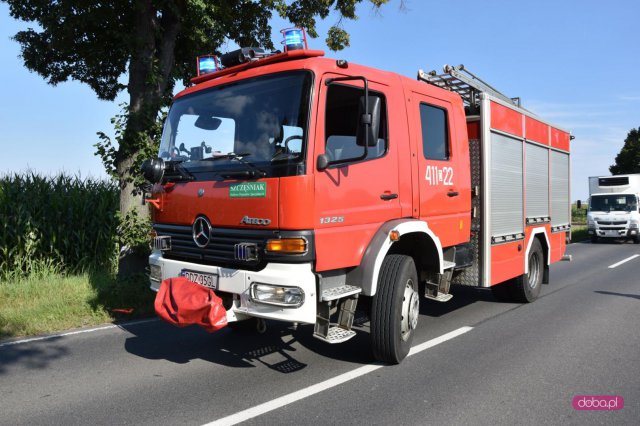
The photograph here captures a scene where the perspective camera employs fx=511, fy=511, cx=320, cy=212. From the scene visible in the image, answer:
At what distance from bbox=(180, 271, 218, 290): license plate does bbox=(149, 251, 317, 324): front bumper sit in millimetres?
37

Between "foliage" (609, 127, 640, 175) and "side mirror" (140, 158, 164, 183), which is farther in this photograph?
"foliage" (609, 127, 640, 175)

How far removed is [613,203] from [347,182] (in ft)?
67.5

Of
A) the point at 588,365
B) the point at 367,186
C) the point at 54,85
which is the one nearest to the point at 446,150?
the point at 367,186

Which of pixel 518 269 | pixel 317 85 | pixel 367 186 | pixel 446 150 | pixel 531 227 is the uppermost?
pixel 317 85

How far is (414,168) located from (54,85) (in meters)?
10.7

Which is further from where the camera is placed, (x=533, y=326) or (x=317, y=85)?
(x=533, y=326)

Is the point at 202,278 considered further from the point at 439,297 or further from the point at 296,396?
the point at 439,297

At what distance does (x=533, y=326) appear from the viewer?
6289mm

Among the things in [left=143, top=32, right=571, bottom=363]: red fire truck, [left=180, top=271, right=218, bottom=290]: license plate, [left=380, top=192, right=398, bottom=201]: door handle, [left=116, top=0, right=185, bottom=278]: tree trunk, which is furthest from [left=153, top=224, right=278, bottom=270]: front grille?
[left=116, top=0, right=185, bottom=278]: tree trunk

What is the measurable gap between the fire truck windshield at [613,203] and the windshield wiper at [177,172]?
20915 mm

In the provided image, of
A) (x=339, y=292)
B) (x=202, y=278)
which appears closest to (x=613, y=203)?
(x=339, y=292)

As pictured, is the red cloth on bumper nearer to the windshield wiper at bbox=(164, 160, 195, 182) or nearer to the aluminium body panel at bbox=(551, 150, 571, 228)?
the windshield wiper at bbox=(164, 160, 195, 182)

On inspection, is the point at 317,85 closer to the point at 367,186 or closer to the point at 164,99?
the point at 367,186

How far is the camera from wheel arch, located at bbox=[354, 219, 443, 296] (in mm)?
4348
